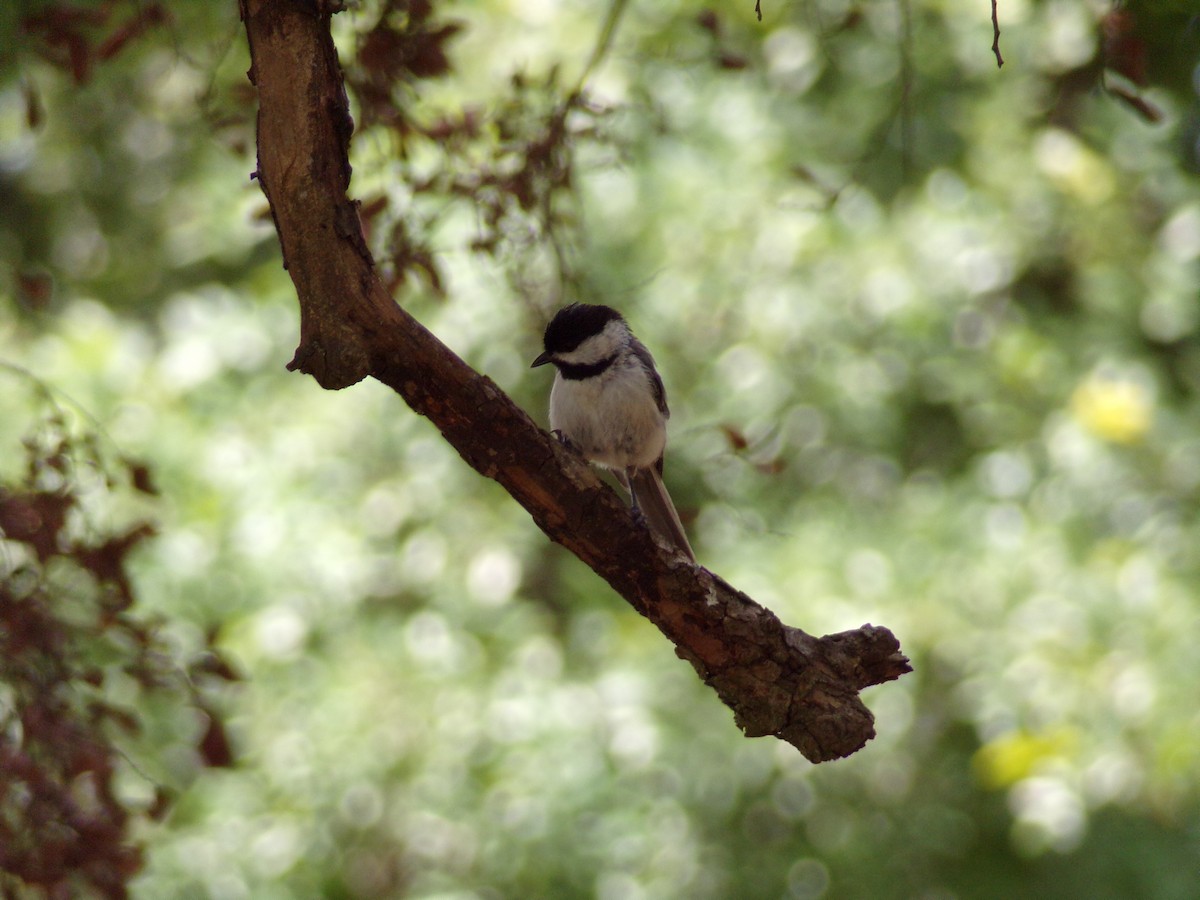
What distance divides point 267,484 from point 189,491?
0.30 meters

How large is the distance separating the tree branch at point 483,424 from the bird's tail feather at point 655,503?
4.42 feet

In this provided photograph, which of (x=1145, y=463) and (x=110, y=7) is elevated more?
(x=1145, y=463)

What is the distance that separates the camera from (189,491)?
16.0 ft

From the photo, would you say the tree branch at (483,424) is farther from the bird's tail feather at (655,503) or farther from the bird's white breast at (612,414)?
the bird's tail feather at (655,503)

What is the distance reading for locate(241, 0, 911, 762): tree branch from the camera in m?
2.27

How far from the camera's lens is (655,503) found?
13.4 feet

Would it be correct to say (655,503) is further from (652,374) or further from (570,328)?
(570,328)

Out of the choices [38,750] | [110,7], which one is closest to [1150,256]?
[110,7]

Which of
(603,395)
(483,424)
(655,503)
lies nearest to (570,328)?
(603,395)

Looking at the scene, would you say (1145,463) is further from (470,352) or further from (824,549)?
(470,352)

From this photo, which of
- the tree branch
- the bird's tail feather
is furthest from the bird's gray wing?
the tree branch

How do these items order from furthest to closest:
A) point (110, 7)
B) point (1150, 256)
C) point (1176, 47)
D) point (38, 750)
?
point (1150, 256), point (1176, 47), point (110, 7), point (38, 750)

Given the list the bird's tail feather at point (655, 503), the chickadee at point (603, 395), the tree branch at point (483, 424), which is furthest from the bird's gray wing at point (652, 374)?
the tree branch at point (483, 424)

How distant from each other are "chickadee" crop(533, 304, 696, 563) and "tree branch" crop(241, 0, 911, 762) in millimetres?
1132
